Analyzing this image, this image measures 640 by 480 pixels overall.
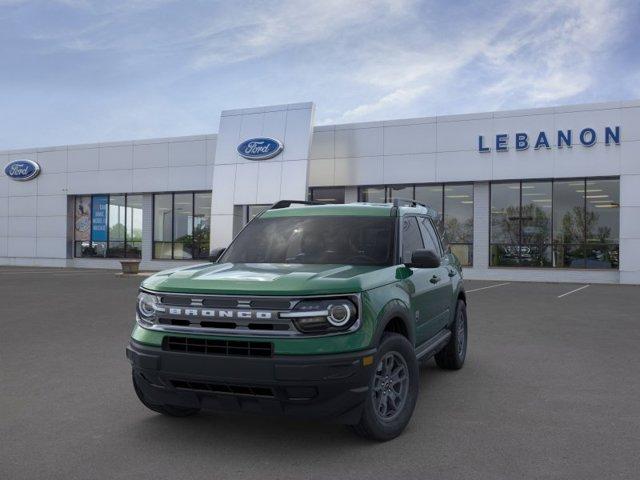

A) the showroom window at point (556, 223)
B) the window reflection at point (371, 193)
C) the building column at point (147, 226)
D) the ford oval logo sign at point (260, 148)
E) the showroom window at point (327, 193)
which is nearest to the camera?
the showroom window at point (556, 223)

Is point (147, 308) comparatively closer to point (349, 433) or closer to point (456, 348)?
point (349, 433)

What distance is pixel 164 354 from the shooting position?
4.31 meters

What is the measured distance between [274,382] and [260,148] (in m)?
23.6

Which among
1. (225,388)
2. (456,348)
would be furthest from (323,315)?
(456,348)

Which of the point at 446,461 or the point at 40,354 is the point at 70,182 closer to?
the point at 40,354

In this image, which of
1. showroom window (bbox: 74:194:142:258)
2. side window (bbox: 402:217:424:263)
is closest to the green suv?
side window (bbox: 402:217:424:263)

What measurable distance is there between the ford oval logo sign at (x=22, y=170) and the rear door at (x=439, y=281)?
32.7 meters

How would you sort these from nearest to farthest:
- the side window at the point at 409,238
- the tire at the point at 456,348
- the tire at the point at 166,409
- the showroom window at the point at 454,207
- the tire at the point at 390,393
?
the tire at the point at 390,393
the tire at the point at 166,409
the side window at the point at 409,238
the tire at the point at 456,348
the showroom window at the point at 454,207

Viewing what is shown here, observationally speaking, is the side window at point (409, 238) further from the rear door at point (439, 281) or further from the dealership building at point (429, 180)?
the dealership building at point (429, 180)

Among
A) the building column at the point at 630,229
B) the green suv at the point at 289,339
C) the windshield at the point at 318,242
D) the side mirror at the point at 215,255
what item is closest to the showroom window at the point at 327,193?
the building column at the point at 630,229

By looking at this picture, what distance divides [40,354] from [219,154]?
20.9m

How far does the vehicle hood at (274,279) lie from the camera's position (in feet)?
13.8

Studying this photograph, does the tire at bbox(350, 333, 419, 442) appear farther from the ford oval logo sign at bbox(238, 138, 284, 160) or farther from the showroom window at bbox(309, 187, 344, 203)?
the showroom window at bbox(309, 187, 344, 203)

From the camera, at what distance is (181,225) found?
31.5 meters
